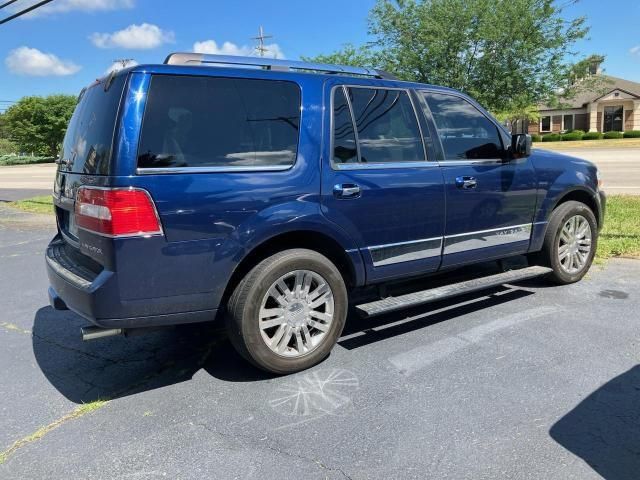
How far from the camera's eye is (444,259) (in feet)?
14.6

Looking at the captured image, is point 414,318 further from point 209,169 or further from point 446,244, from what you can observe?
point 209,169

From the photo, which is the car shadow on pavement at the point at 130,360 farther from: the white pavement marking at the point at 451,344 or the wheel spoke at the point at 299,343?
the white pavement marking at the point at 451,344

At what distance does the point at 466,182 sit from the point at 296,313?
1866mm

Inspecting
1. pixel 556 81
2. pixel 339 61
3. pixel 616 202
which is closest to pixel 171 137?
pixel 616 202

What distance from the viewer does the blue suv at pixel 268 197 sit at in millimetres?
3121

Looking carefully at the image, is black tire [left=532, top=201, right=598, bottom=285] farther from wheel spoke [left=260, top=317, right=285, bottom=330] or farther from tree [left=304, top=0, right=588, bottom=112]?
tree [left=304, top=0, right=588, bottom=112]

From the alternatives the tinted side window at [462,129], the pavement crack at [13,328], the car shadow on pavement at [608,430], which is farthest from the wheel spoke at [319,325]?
the pavement crack at [13,328]

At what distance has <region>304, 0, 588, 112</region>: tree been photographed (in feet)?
57.0

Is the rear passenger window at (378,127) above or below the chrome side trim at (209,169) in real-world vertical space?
above

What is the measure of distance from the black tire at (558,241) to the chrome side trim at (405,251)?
1.56 metres

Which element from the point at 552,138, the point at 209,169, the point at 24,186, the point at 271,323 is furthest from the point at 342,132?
the point at 552,138

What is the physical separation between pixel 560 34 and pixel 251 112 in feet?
59.0

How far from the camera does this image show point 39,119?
66188 millimetres

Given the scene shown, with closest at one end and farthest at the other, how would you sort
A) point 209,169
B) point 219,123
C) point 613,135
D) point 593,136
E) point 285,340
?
point 209,169 → point 219,123 → point 285,340 → point 613,135 → point 593,136
